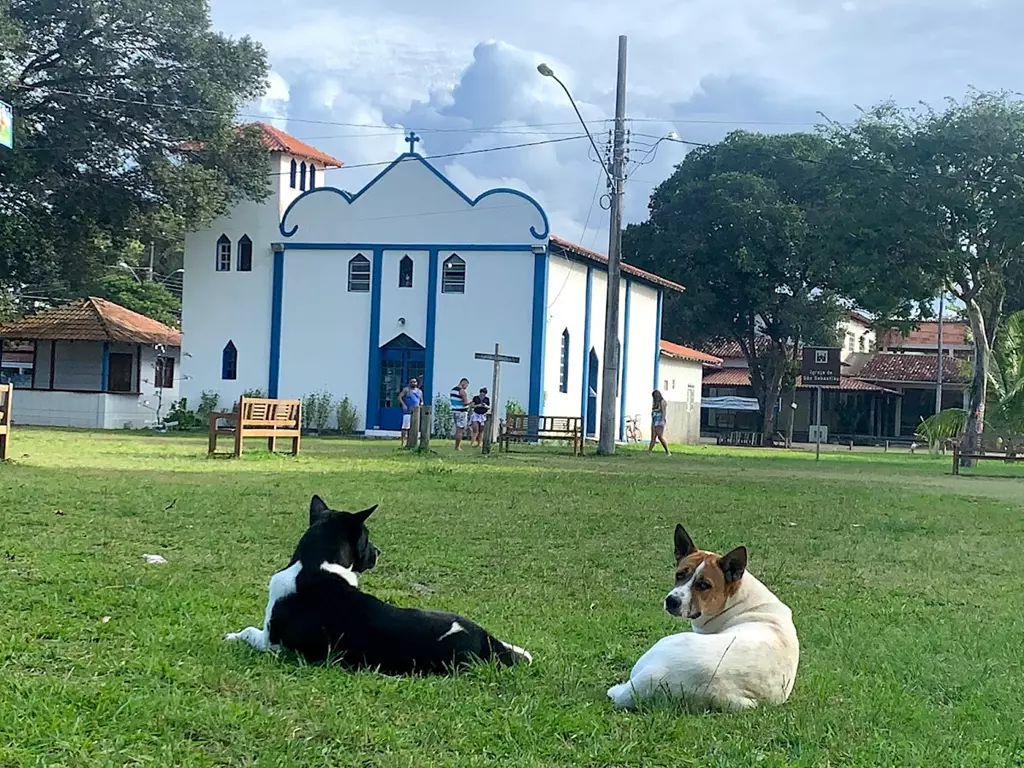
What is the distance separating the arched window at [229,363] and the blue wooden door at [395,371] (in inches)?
184

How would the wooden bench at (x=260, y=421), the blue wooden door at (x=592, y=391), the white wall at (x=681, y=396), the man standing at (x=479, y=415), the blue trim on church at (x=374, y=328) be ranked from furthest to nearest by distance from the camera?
the white wall at (x=681, y=396) → the blue wooden door at (x=592, y=391) → the blue trim on church at (x=374, y=328) → the man standing at (x=479, y=415) → the wooden bench at (x=260, y=421)

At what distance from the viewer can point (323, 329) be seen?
35531 millimetres

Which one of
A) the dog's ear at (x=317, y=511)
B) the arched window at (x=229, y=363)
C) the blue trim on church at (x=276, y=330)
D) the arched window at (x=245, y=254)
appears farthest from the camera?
the arched window at (x=245, y=254)

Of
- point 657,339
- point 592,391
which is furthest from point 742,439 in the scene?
point 592,391

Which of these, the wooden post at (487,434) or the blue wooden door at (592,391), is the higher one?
the blue wooden door at (592,391)

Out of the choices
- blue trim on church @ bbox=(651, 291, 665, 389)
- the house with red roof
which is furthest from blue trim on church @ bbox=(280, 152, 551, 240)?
the house with red roof

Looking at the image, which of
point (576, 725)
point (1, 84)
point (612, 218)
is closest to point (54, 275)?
point (1, 84)

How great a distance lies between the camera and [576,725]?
181 inches

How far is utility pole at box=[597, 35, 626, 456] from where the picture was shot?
26391 mm

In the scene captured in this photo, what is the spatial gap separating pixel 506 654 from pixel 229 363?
A: 1269 inches

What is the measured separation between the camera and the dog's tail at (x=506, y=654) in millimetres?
5457

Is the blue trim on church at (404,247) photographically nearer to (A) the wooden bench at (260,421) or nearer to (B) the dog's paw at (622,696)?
(A) the wooden bench at (260,421)

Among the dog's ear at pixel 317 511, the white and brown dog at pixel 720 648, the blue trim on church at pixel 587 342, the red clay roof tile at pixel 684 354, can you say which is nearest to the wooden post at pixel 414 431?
the blue trim on church at pixel 587 342

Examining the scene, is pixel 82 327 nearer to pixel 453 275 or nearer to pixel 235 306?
pixel 235 306
